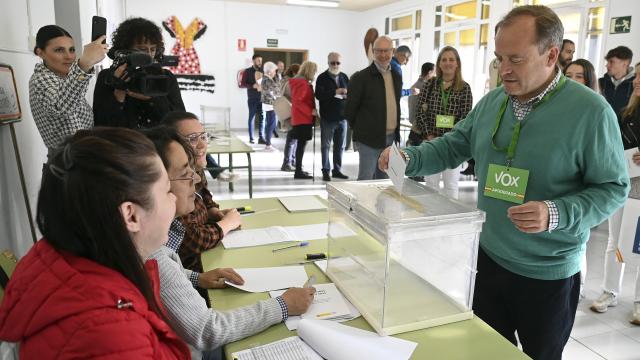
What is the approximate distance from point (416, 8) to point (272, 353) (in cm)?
993

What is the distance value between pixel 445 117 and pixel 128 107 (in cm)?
248

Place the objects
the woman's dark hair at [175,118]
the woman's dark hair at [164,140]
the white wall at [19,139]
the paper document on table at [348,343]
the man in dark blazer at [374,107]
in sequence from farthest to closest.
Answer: the man in dark blazer at [374,107] < the white wall at [19,139] < the woman's dark hair at [175,118] < the woman's dark hair at [164,140] < the paper document on table at [348,343]

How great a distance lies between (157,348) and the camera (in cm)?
82

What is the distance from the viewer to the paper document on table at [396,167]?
1.31m

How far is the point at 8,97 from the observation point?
7.33 feet

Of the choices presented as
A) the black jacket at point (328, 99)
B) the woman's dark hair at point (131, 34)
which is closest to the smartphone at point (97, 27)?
the woman's dark hair at point (131, 34)

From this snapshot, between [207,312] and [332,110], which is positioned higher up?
[332,110]

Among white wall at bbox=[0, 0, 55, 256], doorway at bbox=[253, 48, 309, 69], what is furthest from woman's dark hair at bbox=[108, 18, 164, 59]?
doorway at bbox=[253, 48, 309, 69]

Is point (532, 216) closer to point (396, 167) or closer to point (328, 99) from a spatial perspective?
point (396, 167)

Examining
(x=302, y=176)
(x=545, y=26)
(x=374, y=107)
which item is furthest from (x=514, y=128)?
(x=302, y=176)

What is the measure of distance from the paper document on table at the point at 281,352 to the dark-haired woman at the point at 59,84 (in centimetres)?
159

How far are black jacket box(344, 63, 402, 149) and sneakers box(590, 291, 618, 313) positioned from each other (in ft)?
6.82

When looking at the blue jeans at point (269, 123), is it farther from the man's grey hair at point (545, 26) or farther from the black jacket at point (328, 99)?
the man's grey hair at point (545, 26)

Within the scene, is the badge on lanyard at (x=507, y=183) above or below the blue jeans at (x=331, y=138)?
above
